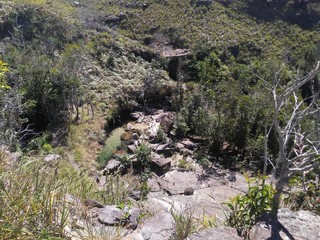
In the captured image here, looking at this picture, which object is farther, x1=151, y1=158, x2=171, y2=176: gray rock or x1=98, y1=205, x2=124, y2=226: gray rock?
x1=151, y1=158, x2=171, y2=176: gray rock

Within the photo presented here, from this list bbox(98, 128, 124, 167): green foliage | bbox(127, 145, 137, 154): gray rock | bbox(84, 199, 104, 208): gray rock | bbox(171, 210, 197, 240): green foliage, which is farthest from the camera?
bbox(127, 145, 137, 154): gray rock

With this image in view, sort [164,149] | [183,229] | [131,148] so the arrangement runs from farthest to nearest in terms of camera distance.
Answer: [164,149]
[131,148]
[183,229]

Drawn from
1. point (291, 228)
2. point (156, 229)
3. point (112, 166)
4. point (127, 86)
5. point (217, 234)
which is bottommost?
point (112, 166)

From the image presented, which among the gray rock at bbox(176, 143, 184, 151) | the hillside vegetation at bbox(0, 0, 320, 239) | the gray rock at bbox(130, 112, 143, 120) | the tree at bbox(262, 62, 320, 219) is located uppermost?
the tree at bbox(262, 62, 320, 219)

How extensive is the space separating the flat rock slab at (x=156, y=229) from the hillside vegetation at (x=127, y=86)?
0.85 meters

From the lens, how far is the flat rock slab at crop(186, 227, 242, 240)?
10.6ft

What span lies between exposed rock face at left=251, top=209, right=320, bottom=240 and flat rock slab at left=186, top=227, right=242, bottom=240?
0.21 meters

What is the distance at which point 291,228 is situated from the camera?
11.1 ft

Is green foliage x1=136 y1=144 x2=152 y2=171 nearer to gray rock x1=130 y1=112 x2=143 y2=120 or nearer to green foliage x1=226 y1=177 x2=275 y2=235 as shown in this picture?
gray rock x1=130 y1=112 x2=143 y2=120

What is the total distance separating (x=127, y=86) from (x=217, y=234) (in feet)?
51.5

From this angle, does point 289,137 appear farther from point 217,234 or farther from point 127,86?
point 127,86

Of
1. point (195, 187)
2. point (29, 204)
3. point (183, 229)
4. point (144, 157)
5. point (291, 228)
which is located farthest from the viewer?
point (144, 157)

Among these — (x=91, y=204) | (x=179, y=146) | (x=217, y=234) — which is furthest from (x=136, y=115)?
(x=217, y=234)

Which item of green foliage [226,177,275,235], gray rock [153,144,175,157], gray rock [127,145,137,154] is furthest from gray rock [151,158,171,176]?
green foliage [226,177,275,235]
